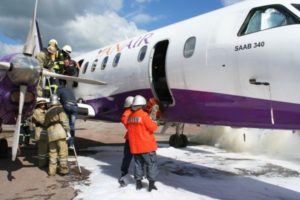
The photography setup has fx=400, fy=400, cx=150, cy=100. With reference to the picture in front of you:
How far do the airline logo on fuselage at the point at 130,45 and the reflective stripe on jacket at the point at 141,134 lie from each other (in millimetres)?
4000

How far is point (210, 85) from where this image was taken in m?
8.48

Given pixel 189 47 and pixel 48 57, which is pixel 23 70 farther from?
pixel 189 47

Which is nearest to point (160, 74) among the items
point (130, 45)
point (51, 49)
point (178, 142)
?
point (130, 45)

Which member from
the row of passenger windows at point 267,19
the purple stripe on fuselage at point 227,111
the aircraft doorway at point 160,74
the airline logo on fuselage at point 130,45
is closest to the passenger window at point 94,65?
the airline logo on fuselage at point 130,45

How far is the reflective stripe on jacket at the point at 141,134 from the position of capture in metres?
8.13

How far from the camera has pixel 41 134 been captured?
10.7 metres

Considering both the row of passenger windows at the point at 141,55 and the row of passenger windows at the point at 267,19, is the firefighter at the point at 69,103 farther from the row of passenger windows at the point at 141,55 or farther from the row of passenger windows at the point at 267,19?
the row of passenger windows at the point at 267,19

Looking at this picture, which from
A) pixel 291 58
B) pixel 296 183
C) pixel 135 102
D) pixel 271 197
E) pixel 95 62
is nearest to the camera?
pixel 291 58

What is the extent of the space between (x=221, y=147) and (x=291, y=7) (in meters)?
9.95

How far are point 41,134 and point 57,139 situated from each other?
4.03 ft

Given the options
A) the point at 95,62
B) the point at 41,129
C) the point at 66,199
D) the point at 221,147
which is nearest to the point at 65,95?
the point at 41,129

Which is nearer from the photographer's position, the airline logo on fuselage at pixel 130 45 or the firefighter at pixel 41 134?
the firefighter at pixel 41 134

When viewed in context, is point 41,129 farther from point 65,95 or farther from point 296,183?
point 296,183

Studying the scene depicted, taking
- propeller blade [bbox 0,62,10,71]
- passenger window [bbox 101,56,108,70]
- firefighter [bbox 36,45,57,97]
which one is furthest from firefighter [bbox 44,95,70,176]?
passenger window [bbox 101,56,108,70]
